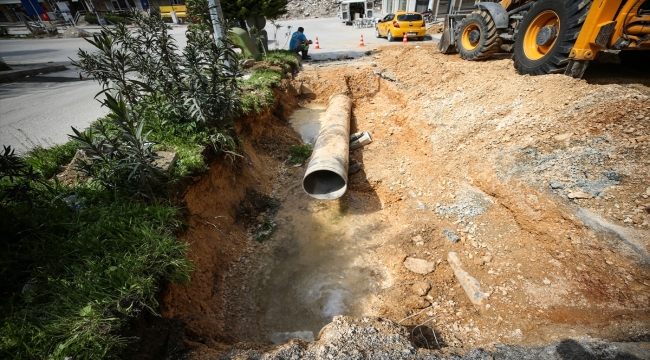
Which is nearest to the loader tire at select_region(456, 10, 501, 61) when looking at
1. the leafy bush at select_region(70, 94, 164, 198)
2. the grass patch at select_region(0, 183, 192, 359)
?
the leafy bush at select_region(70, 94, 164, 198)

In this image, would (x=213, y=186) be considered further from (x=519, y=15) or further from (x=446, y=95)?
(x=519, y=15)

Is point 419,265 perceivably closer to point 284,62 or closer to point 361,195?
point 361,195

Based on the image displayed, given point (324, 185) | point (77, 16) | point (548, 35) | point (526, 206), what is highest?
point (77, 16)

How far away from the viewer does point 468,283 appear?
2.92 meters

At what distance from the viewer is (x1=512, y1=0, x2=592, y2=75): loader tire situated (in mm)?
4266

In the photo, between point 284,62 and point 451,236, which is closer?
point 451,236

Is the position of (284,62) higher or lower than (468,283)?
higher

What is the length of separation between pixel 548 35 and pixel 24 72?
49.1 feet

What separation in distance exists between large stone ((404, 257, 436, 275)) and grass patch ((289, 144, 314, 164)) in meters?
3.07

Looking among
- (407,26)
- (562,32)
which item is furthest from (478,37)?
(407,26)

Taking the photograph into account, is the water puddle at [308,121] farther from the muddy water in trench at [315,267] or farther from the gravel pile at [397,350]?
the gravel pile at [397,350]

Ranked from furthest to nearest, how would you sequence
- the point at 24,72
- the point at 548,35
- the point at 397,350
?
the point at 24,72
the point at 548,35
the point at 397,350

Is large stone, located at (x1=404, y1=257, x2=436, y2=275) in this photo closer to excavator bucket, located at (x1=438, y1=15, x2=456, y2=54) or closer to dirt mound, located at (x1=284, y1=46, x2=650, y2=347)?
dirt mound, located at (x1=284, y1=46, x2=650, y2=347)

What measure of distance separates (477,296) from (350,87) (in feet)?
22.8
